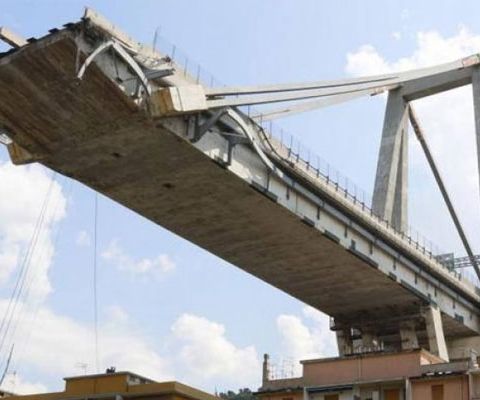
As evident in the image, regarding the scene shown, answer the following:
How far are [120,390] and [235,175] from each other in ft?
36.6

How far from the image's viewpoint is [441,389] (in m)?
36.2

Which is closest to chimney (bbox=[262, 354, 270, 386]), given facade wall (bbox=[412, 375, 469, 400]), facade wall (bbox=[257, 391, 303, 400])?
facade wall (bbox=[257, 391, 303, 400])

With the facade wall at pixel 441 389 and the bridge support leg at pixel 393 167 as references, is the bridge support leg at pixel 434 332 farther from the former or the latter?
the facade wall at pixel 441 389

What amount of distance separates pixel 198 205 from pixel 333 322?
20.4m

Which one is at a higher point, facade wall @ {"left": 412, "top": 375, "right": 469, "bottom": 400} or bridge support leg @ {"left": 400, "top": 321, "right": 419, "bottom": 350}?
bridge support leg @ {"left": 400, "top": 321, "right": 419, "bottom": 350}

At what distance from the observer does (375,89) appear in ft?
198

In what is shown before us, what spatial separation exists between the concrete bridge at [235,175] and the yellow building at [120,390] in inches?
378

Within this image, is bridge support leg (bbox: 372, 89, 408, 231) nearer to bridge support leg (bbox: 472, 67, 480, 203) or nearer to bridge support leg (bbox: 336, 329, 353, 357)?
bridge support leg (bbox: 472, 67, 480, 203)

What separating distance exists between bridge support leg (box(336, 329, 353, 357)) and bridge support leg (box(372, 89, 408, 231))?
8.34m

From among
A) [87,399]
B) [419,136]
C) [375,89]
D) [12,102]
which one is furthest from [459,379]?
[419,136]

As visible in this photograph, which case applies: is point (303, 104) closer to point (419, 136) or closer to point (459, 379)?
point (419, 136)

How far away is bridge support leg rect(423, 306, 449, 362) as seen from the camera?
53.6 meters

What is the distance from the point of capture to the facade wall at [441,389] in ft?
116

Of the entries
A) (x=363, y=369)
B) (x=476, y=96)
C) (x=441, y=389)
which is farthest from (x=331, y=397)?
(x=476, y=96)
